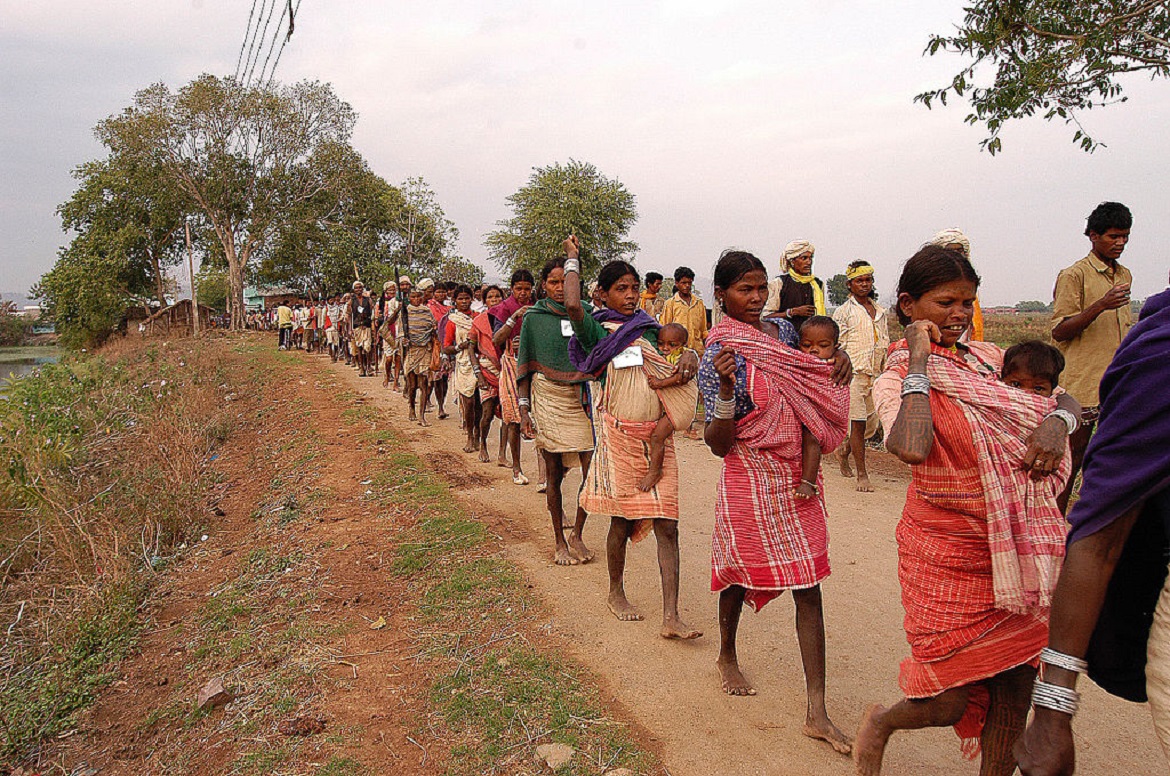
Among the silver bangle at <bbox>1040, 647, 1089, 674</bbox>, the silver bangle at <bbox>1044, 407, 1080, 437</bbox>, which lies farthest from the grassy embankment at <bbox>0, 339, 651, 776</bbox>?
the silver bangle at <bbox>1044, 407, 1080, 437</bbox>

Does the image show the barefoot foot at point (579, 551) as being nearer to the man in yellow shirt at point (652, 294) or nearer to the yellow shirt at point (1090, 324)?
the yellow shirt at point (1090, 324)

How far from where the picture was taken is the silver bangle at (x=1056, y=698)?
1.61 m

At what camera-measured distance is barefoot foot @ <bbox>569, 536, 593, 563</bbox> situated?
213 inches

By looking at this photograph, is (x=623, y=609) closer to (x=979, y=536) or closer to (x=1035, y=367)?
(x=979, y=536)

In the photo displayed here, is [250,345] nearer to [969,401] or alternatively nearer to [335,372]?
[335,372]

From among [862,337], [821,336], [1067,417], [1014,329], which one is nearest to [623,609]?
[821,336]

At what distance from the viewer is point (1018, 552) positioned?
2318mm

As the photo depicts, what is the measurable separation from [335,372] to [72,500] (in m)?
10.8

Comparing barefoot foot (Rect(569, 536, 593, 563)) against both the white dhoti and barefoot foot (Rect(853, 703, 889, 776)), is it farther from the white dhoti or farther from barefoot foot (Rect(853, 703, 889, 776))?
barefoot foot (Rect(853, 703, 889, 776))

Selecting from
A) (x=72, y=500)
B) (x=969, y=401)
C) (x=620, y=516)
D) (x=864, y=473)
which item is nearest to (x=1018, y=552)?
(x=969, y=401)

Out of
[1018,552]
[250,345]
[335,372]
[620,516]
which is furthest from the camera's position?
[250,345]

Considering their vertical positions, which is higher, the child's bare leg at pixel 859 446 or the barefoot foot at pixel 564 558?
the child's bare leg at pixel 859 446

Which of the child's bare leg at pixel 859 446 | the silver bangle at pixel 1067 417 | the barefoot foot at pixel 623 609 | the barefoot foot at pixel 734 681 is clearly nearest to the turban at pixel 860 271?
the child's bare leg at pixel 859 446

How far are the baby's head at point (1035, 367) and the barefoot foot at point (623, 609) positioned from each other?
2.44 m
